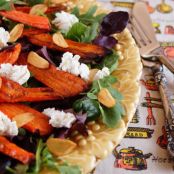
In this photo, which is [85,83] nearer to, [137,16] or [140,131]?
[140,131]

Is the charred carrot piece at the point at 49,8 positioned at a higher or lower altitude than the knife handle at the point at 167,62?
higher

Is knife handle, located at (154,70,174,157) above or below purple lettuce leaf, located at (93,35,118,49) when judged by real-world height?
below

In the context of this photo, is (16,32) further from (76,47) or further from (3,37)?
(76,47)

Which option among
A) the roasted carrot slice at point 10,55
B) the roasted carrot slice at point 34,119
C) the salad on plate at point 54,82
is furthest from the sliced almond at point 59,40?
the roasted carrot slice at point 34,119

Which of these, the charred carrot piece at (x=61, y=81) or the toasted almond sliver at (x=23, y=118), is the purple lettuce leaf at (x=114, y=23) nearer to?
the charred carrot piece at (x=61, y=81)

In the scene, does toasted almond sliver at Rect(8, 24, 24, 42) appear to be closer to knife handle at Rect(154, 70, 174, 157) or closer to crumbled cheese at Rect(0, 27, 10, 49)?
crumbled cheese at Rect(0, 27, 10, 49)

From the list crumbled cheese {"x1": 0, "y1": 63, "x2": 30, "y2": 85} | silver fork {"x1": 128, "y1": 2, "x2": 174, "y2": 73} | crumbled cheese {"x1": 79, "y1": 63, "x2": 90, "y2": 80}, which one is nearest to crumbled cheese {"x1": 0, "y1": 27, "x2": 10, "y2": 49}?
crumbled cheese {"x1": 0, "y1": 63, "x2": 30, "y2": 85}

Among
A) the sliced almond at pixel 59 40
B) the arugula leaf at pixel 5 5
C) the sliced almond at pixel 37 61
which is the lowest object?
the sliced almond at pixel 37 61
